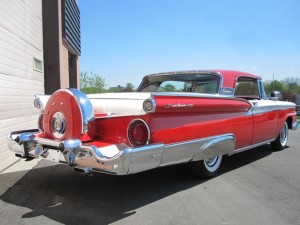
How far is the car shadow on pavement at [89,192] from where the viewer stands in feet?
13.3

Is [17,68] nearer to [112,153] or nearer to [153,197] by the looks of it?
[153,197]

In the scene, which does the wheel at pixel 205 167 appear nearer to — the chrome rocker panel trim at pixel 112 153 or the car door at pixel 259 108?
the chrome rocker panel trim at pixel 112 153

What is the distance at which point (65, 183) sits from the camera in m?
5.27

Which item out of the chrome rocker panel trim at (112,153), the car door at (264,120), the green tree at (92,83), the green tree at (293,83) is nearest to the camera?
the chrome rocker panel trim at (112,153)

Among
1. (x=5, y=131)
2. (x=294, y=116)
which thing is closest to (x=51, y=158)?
(x=5, y=131)

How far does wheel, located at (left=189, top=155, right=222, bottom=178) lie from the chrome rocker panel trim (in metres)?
0.37

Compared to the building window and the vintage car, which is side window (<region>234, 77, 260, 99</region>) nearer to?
the vintage car

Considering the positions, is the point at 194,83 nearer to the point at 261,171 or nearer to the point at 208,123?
the point at 208,123

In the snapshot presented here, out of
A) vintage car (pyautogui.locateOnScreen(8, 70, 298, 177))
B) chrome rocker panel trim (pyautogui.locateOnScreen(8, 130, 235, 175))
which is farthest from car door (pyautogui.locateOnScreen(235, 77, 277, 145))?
chrome rocker panel trim (pyautogui.locateOnScreen(8, 130, 235, 175))

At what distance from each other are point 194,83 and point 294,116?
369cm

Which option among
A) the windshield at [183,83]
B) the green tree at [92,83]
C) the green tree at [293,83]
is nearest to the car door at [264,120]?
the windshield at [183,83]

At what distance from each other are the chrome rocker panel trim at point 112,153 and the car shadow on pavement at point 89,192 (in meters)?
0.51

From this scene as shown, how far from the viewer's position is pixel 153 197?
4.67 metres

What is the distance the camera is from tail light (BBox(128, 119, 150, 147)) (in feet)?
13.4
